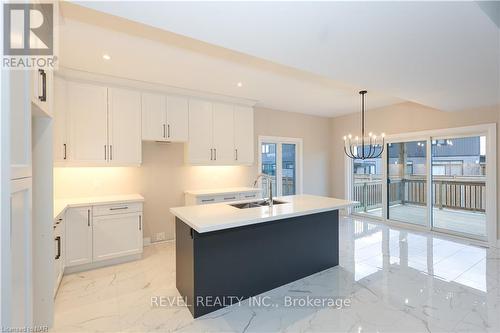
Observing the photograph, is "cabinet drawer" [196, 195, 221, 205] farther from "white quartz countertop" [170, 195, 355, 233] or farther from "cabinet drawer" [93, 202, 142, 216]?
"white quartz countertop" [170, 195, 355, 233]

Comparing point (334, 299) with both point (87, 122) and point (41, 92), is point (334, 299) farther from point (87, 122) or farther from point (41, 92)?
point (87, 122)

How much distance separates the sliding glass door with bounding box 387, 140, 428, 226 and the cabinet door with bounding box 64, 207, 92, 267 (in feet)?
18.5

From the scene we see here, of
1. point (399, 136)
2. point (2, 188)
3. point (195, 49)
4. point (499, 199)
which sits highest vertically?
point (195, 49)

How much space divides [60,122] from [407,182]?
6.24 metres

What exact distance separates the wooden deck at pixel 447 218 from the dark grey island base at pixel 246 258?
3030 mm

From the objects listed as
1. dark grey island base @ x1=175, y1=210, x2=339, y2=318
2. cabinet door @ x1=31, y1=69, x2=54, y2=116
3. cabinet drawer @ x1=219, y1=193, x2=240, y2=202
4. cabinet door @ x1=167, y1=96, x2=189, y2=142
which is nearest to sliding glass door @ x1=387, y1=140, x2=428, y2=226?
dark grey island base @ x1=175, y1=210, x2=339, y2=318

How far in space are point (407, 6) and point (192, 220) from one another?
2.19 m

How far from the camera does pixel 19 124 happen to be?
1168 mm

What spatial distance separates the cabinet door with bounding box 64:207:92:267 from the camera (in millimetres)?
3059

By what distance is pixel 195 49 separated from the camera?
8.61ft


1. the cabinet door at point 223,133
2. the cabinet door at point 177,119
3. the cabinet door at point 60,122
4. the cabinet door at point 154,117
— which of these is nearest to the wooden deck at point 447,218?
the cabinet door at point 223,133

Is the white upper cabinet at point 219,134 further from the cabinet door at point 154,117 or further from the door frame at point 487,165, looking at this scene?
the door frame at point 487,165

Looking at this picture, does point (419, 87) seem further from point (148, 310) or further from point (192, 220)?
point (148, 310)

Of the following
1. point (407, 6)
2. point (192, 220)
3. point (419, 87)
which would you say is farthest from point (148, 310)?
point (419, 87)
